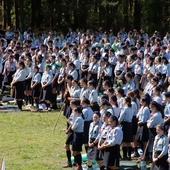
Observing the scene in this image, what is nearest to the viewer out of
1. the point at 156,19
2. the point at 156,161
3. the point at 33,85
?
the point at 156,161

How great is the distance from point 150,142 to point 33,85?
6.99m

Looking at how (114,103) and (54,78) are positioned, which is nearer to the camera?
(114,103)

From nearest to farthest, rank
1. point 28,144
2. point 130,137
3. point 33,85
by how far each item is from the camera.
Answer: point 130,137 < point 28,144 < point 33,85

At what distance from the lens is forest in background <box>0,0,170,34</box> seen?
126 ft

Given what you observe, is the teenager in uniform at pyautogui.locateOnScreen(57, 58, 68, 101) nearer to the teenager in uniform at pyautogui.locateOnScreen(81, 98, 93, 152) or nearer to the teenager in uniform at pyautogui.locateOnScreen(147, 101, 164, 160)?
the teenager in uniform at pyautogui.locateOnScreen(81, 98, 93, 152)

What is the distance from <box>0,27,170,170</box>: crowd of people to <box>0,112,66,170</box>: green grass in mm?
712

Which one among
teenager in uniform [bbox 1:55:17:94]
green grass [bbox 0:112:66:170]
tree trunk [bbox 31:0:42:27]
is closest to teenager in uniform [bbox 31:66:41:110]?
green grass [bbox 0:112:66:170]

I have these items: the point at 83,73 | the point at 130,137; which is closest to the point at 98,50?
the point at 83,73

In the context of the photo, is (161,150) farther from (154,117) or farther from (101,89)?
(101,89)

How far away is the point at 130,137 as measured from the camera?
13656 millimetres

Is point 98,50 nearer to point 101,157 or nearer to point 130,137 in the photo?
point 130,137

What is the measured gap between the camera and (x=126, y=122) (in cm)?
1355

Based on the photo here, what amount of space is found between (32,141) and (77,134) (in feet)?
9.79

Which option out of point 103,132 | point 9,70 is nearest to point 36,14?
point 9,70
